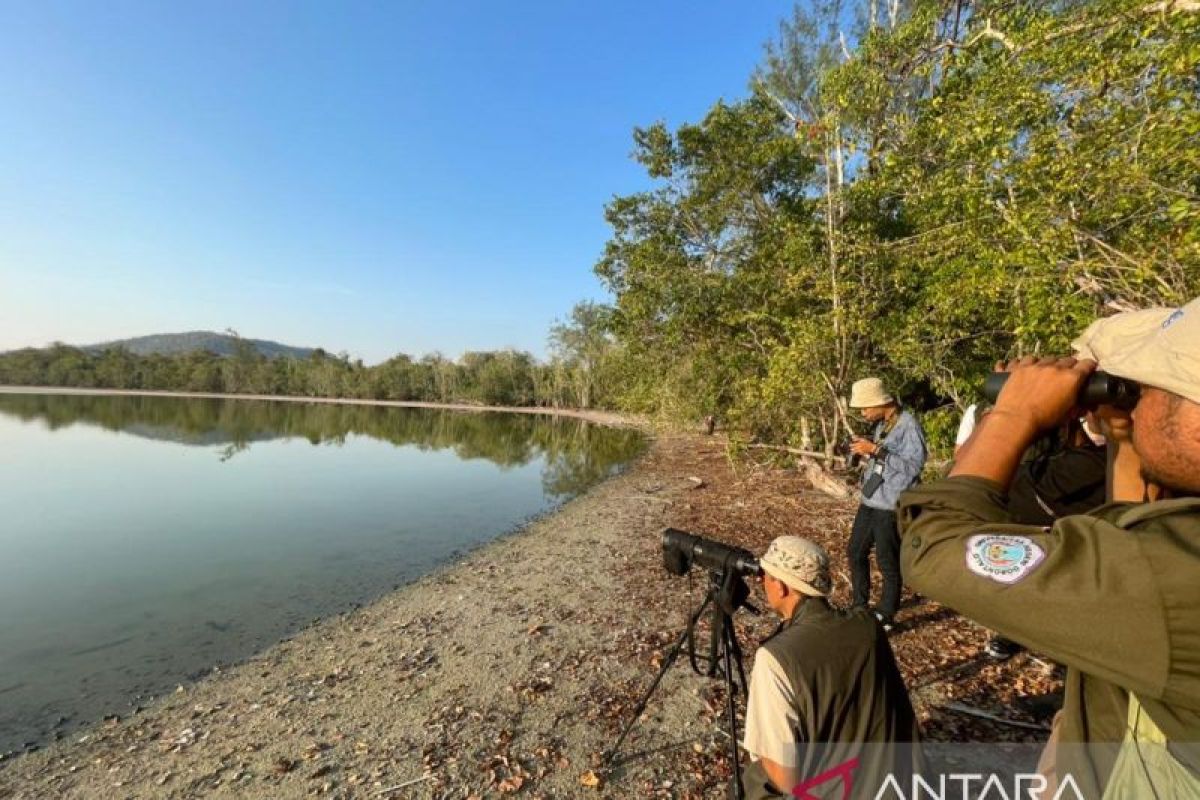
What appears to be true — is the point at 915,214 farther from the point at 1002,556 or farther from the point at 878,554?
the point at 1002,556

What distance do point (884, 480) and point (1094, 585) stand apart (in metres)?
3.90

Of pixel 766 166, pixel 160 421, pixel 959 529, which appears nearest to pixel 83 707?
pixel 959 529

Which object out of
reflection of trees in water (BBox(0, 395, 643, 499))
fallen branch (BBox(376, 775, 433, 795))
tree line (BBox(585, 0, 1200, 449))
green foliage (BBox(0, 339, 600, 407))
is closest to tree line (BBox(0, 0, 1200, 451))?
tree line (BBox(585, 0, 1200, 449))

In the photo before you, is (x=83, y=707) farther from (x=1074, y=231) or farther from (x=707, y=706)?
(x=1074, y=231)

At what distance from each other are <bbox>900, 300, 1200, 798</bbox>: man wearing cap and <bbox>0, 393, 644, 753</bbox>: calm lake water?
23.3 ft

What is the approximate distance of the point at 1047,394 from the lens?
0.98m

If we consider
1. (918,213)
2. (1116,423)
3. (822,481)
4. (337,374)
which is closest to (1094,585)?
(1116,423)

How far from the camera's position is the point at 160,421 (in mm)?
38156

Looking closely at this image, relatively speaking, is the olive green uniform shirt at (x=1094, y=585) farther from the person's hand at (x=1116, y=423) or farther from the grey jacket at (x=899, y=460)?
the grey jacket at (x=899, y=460)

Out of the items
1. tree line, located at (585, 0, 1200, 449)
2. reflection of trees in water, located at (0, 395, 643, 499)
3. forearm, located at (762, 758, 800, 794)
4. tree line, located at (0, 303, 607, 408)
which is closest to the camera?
forearm, located at (762, 758, 800, 794)

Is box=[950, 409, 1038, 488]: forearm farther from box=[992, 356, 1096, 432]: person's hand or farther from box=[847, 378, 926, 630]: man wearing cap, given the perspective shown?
box=[847, 378, 926, 630]: man wearing cap

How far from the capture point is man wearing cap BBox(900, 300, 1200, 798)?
2.35 ft

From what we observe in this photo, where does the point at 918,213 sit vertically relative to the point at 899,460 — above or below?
above

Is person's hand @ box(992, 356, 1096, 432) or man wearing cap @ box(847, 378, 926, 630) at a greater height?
person's hand @ box(992, 356, 1096, 432)
